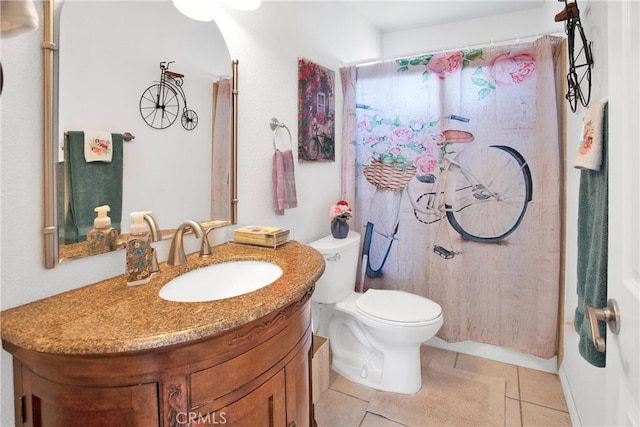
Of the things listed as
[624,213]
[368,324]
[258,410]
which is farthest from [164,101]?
[368,324]

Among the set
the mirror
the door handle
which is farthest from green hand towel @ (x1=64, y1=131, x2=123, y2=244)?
the door handle

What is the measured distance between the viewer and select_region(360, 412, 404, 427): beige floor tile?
170 centimetres

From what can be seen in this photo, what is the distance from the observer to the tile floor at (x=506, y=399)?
1.72 m

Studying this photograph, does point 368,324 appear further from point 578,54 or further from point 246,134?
point 578,54

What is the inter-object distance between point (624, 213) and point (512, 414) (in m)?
1.54

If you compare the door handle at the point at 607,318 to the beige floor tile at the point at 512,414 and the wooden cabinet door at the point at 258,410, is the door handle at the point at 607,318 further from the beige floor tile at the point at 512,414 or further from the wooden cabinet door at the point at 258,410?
the beige floor tile at the point at 512,414

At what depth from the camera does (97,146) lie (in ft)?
3.35

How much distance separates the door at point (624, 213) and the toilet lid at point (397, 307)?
109 cm

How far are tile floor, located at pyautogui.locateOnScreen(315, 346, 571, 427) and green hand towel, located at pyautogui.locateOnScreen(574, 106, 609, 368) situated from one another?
0.94m

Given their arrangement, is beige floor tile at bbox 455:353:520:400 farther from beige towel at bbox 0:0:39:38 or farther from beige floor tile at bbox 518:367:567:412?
beige towel at bbox 0:0:39:38

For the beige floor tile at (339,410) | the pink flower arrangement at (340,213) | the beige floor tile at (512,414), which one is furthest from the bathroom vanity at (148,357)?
the beige floor tile at (512,414)

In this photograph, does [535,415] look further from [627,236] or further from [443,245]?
[627,236]

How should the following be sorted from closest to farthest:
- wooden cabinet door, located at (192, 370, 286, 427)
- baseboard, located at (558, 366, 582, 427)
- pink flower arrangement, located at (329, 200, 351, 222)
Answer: wooden cabinet door, located at (192, 370, 286, 427) < baseboard, located at (558, 366, 582, 427) < pink flower arrangement, located at (329, 200, 351, 222)

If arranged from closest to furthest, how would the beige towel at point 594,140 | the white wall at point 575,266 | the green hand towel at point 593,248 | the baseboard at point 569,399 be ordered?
the green hand towel at point 593,248
the beige towel at point 594,140
the white wall at point 575,266
the baseboard at point 569,399
